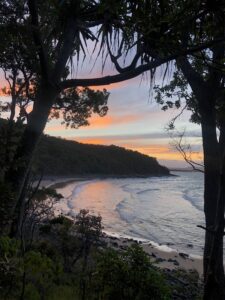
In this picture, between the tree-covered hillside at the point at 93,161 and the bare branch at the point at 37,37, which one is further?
the tree-covered hillside at the point at 93,161

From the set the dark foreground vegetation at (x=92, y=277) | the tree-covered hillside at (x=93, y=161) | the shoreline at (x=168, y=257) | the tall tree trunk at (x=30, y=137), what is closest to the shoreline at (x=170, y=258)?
the shoreline at (x=168, y=257)

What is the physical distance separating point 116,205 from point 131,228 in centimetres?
1473

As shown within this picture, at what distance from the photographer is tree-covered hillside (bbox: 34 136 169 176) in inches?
4218

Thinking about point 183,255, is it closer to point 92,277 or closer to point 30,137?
point 92,277

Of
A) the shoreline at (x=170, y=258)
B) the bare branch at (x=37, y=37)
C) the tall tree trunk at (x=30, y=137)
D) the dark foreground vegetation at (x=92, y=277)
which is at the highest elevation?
the bare branch at (x=37, y=37)

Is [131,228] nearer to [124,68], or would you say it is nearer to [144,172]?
[124,68]

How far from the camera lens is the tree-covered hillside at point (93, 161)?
351 feet

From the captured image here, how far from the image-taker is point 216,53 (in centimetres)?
720

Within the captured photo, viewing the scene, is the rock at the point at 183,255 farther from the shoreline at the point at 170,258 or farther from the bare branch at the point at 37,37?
the bare branch at the point at 37,37

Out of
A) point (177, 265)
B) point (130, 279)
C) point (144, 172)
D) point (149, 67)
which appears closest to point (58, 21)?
point (149, 67)

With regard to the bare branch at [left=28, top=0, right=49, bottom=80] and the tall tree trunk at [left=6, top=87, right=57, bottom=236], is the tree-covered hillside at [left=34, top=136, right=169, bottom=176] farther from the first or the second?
the bare branch at [left=28, top=0, right=49, bottom=80]

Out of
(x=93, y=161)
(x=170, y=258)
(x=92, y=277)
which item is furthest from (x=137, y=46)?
(x=93, y=161)

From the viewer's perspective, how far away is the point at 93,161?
131750mm

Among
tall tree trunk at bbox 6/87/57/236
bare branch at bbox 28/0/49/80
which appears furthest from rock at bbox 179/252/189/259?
bare branch at bbox 28/0/49/80
